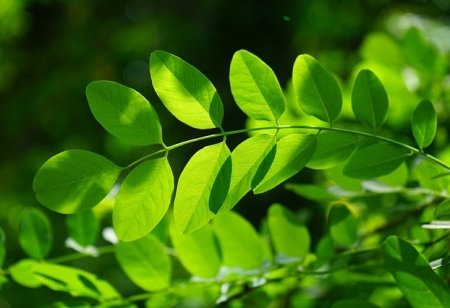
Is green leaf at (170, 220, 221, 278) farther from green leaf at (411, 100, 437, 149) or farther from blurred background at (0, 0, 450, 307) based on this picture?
blurred background at (0, 0, 450, 307)

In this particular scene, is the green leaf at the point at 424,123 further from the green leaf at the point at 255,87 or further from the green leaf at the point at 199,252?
the green leaf at the point at 199,252

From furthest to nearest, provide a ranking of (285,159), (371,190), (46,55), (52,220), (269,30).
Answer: (46,55), (52,220), (269,30), (371,190), (285,159)

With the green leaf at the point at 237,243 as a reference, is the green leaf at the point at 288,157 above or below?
above

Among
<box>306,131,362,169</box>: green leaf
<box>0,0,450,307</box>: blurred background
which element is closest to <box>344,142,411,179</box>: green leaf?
<box>306,131,362,169</box>: green leaf

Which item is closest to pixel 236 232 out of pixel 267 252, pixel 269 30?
pixel 267 252

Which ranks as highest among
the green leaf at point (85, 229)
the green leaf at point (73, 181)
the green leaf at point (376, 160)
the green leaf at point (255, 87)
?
the green leaf at point (255, 87)

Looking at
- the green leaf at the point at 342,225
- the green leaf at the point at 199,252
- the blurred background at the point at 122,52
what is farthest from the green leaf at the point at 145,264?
the blurred background at the point at 122,52

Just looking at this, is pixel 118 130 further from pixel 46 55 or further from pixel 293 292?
pixel 46 55
